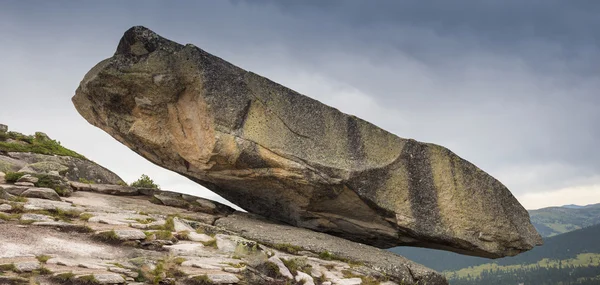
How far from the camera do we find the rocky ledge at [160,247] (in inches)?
510

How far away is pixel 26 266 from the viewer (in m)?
11.9

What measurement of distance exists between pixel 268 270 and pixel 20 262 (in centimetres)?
755

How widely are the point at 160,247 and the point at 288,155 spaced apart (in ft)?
25.6

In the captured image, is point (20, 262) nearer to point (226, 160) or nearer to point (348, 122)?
point (226, 160)

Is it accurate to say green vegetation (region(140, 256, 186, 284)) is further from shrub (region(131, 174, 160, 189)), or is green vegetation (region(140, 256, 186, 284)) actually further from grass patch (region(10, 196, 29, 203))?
shrub (region(131, 174, 160, 189))

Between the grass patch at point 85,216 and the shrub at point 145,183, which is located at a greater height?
the shrub at point 145,183

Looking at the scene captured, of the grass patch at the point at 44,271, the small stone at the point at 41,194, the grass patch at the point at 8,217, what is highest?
the small stone at the point at 41,194

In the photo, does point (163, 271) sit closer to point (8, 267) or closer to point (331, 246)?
point (8, 267)

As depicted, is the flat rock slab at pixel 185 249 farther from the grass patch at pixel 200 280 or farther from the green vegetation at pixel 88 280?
the green vegetation at pixel 88 280

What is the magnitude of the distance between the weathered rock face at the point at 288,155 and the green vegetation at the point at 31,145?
1019 centimetres

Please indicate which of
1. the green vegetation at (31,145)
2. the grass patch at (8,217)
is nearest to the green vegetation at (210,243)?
the grass patch at (8,217)

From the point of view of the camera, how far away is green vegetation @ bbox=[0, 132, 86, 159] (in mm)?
30956

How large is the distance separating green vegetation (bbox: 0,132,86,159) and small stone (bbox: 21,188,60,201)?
13458 millimetres

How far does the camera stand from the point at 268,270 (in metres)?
16.1
